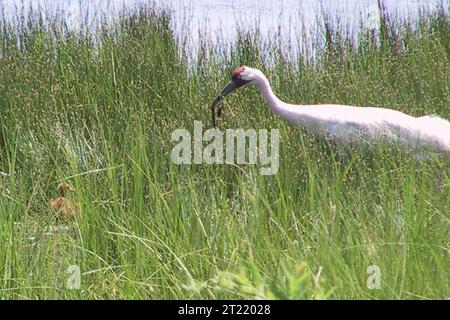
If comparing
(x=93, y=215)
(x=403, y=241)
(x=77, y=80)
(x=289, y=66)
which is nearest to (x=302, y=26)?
(x=289, y=66)

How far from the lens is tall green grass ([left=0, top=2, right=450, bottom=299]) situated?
8.89 ft

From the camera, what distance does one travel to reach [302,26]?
661 cm

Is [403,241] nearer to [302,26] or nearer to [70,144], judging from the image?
[70,144]

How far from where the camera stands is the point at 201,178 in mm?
4230

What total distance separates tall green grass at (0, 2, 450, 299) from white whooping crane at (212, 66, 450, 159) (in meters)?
0.11

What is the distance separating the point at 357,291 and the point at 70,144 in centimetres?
240

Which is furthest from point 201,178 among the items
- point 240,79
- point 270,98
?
point 240,79
